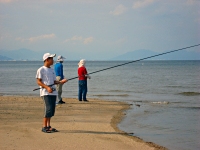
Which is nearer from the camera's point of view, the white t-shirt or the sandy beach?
the sandy beach

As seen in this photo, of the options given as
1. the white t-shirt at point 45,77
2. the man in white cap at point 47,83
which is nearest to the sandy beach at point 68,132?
the man in white cap at point 47,83

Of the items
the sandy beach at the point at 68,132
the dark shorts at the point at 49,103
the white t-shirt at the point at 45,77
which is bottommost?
the sandy beach at the point at 68,132

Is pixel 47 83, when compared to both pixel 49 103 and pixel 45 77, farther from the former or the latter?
pixel 49 103

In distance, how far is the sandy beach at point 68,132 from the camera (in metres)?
6.05

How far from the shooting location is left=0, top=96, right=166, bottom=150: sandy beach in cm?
605

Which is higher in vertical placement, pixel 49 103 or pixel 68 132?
pixel 49 103

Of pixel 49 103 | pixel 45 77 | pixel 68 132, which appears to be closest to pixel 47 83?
pixel 45 77

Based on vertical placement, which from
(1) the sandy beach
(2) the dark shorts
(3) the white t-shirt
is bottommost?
(1) the sandy beach

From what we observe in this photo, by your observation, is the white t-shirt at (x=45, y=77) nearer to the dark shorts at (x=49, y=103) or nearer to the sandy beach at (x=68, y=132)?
the dark shorts at (x=49, y=103)

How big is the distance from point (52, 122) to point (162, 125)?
2979 millimetres

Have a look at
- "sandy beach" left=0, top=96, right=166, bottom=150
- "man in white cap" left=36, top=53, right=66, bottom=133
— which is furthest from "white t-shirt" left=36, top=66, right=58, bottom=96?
"sandy beach" left=0, top=96, right=166, bottom=150

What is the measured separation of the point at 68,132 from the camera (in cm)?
715

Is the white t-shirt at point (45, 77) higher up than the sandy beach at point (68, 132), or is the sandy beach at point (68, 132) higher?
the white t-shirt at point (45, 77)

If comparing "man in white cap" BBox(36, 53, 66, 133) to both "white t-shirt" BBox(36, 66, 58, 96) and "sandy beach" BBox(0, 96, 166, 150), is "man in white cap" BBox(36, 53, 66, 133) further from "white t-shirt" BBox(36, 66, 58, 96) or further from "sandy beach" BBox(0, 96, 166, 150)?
"sandy beach" BBox(0, 96, 166, 150)
